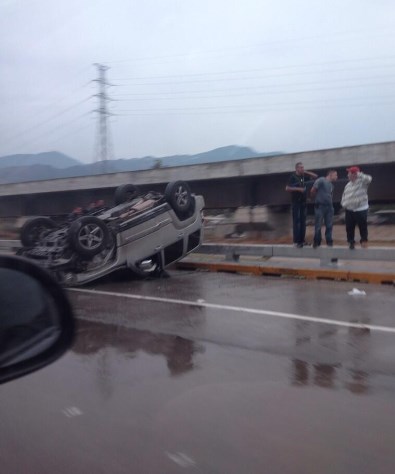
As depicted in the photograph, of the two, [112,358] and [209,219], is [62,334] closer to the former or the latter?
[112,358]

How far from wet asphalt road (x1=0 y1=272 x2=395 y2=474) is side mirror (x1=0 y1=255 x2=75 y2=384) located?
152 centimetres

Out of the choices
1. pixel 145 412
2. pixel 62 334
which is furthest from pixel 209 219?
pixel 62 334

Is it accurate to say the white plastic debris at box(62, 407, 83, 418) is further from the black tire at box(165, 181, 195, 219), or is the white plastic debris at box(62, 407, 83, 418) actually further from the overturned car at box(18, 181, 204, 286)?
the black tire at box(165, 181, 195, 219)

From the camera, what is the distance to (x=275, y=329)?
861 cm

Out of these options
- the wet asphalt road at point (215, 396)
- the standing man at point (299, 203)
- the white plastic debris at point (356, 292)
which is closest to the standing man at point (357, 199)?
the standing man at point (299, 203)

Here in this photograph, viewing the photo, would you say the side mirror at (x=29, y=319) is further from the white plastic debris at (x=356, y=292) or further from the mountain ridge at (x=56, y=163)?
the mountain ridge at (x=56, y=163)

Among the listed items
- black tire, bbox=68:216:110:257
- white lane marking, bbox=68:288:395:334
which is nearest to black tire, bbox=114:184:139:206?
black tire, bbox=68:216:110:257

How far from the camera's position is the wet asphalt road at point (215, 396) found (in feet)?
15.4

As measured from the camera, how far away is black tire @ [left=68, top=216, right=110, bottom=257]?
40.7 ft

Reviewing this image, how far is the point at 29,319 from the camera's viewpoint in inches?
130

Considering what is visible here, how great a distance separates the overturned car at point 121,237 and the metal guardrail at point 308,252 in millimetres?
1107

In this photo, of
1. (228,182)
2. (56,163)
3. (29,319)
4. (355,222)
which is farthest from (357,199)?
(56,163)

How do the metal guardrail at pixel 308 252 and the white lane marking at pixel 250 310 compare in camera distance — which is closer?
the white lane marking at pixel 250 310

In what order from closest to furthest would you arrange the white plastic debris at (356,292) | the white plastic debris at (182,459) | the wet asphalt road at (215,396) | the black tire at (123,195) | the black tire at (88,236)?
the white plastic debris at (182,459) < the wet asphalt road at (215,396) < the white plastic debris at (356,292) < the black tire at (88,236) < the black tire at (123,195)
